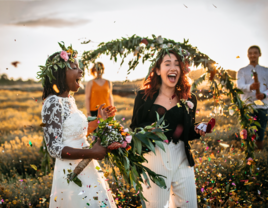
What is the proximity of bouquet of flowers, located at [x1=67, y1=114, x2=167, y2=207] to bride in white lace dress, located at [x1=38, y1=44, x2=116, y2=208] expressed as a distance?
100 millimetres

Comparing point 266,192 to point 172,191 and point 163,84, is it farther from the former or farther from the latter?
point 163,84

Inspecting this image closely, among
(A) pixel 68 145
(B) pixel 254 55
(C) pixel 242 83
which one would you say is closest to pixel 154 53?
(A) pixel 68 145

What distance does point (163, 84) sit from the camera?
2844 mm

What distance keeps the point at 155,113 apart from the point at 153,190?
2.97 feet

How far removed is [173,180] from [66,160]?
1.24 meters

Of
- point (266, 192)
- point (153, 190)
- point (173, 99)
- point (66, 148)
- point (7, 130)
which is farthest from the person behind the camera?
point (7, 130)

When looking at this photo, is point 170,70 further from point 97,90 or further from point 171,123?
point 97,90

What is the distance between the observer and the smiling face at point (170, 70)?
2699mm

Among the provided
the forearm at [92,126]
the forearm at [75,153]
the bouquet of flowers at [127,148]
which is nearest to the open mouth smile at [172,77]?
the bouquet of flowers at [127,148]

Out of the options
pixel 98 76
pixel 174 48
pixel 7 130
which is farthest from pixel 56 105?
pixel 7 130

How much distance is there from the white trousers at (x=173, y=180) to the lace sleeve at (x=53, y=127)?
1107mm

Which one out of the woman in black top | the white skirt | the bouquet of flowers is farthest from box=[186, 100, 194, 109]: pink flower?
the white skirt

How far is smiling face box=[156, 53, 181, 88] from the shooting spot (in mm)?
2699

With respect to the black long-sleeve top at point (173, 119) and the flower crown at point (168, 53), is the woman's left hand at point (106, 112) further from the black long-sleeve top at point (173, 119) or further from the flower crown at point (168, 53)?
the flower crown at point (168, 53)
